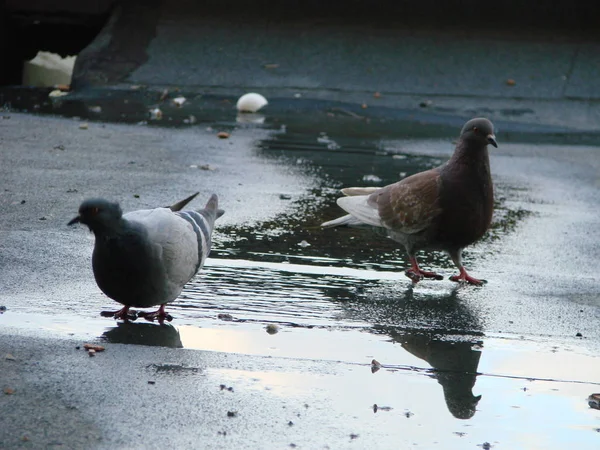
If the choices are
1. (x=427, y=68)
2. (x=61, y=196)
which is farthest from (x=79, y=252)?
(x=427, y=68)

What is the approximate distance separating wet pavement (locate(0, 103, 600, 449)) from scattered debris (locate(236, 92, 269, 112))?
12.3 feet

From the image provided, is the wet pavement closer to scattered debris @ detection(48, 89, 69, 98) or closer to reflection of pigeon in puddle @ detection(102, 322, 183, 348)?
reflection of pigeon in puddle @ detection(102, 322, 183, 348)

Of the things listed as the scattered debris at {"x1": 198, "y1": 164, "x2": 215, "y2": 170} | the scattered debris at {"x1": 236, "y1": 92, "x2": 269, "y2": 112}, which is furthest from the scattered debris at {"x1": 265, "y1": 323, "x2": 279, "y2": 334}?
the scattered debris at {"x1": 236, "y1": 92, "x2": 269, "y2": 112}

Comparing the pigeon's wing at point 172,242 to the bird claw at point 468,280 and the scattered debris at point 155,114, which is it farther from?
the scattered debris at point 155,114

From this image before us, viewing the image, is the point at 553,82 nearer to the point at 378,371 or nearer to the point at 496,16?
the point at 496,16

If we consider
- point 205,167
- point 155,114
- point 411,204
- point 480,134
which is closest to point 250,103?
point 155,114

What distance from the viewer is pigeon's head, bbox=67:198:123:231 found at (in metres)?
4.15

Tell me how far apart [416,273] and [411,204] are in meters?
0.40

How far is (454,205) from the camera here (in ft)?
18.4

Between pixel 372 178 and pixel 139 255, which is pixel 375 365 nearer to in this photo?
pixel 139 255

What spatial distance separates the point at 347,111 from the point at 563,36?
3.58 m

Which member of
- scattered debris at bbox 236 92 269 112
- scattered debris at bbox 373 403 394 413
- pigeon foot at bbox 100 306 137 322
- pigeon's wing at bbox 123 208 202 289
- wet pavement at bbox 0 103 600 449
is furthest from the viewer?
scattered debris at bbox 236 92 269 112

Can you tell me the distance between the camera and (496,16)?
14.0 meters

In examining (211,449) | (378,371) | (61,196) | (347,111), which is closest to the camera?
(211,449)
